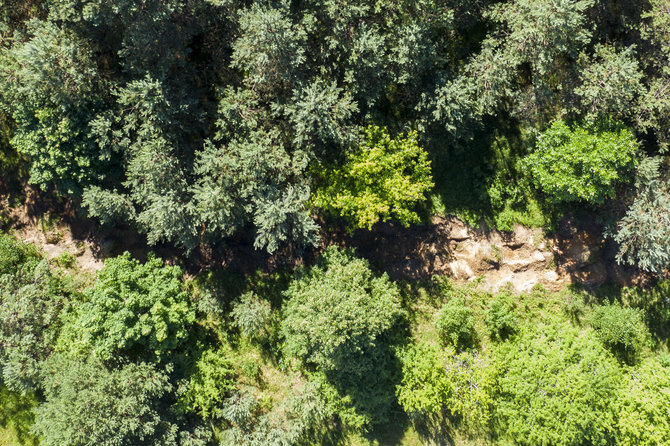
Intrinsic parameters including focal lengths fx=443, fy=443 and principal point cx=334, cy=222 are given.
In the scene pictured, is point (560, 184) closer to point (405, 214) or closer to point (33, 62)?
point (405, 214)

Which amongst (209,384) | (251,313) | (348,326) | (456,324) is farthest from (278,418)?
(456,324)

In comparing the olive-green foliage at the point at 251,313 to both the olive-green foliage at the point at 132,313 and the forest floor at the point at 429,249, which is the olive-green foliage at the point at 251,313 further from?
the olive-green foliage at the point at 132,313

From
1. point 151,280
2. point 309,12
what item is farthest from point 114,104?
point 309,12

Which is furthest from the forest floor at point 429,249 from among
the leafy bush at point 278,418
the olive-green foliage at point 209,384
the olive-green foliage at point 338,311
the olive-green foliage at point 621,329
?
the leafy bush at point 278,418

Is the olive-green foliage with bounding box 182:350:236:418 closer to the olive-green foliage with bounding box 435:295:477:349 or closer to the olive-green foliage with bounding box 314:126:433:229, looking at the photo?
the olive-green foliage with bounding box 314:126:433:229

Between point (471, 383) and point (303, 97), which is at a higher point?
point (303, 97)

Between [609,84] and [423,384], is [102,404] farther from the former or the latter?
[609,84]

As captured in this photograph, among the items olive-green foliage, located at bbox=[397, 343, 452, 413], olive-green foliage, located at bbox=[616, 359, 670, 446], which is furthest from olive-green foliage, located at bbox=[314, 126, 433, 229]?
olive-green foliage, located at bbox=[616, 359, 670, 446]
